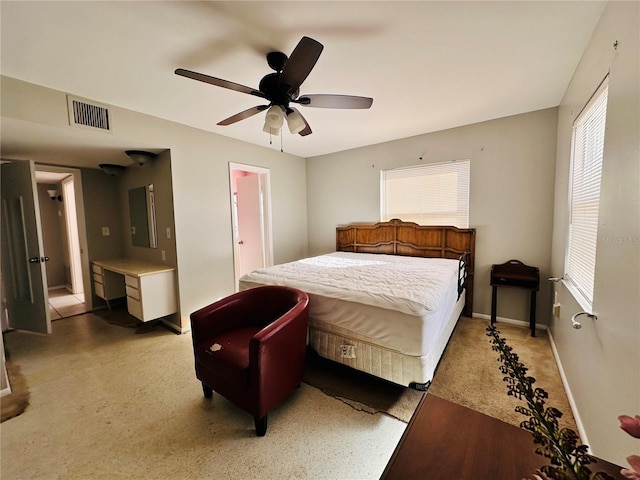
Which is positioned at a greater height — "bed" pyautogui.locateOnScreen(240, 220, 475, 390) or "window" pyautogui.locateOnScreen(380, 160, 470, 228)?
"window" pyautogui.locateOnScreen(380, 160, 470, 228)

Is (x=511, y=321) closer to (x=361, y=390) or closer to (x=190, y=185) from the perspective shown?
(x=361, y=390)

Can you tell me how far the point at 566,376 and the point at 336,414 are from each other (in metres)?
1.84

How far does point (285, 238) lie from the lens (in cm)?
460

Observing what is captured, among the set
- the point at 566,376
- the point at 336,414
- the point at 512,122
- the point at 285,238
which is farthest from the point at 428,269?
the point at 285,238

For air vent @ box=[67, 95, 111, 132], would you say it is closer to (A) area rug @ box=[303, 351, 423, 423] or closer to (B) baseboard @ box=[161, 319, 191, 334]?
(B) baseboard @ box=[161, 319, 191, 334]

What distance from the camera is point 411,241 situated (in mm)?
3803

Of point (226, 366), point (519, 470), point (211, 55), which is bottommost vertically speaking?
point (226, 366)

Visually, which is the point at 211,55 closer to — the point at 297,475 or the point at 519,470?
the point at 519,470

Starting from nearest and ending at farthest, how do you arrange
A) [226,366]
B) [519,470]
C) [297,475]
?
1. [519,470]
2. [297,475]
3. [226,366]

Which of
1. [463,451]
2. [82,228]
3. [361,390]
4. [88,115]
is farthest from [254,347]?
[82,228]

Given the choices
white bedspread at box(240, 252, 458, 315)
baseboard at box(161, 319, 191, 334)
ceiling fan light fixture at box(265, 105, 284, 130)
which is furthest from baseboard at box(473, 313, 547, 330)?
baseboard at box(161, 319, 191, 334)

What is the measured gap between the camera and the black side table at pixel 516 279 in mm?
2875

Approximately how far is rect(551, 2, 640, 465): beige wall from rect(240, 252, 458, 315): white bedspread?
847 mm

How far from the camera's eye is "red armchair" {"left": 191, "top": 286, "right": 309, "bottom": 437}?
5.28ft
